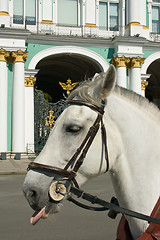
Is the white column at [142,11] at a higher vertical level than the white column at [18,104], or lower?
higher

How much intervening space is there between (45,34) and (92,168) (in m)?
14.5

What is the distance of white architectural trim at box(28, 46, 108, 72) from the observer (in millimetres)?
15609

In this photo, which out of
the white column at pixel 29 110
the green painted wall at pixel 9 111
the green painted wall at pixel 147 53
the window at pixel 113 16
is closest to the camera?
the green painted wall at pixel 9 111

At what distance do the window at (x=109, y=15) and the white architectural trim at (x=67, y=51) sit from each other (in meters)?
1.82

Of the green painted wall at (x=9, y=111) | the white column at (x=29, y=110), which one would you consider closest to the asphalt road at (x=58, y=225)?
the green painted wall at (x=9, y=111)

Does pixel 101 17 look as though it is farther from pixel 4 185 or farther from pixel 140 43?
pixel 4 185

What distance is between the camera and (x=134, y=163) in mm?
1816

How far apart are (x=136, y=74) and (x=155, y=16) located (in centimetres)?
433

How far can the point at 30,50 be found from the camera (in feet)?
51.0

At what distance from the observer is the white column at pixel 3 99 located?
14234 mm

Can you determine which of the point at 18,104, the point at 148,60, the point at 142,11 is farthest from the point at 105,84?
the point at 142,11

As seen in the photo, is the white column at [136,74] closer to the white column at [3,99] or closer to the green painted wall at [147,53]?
the green painted wall at [147,53]

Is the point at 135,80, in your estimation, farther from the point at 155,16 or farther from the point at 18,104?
the point at 18,104

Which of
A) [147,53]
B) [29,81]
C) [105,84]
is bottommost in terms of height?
[105,84]
